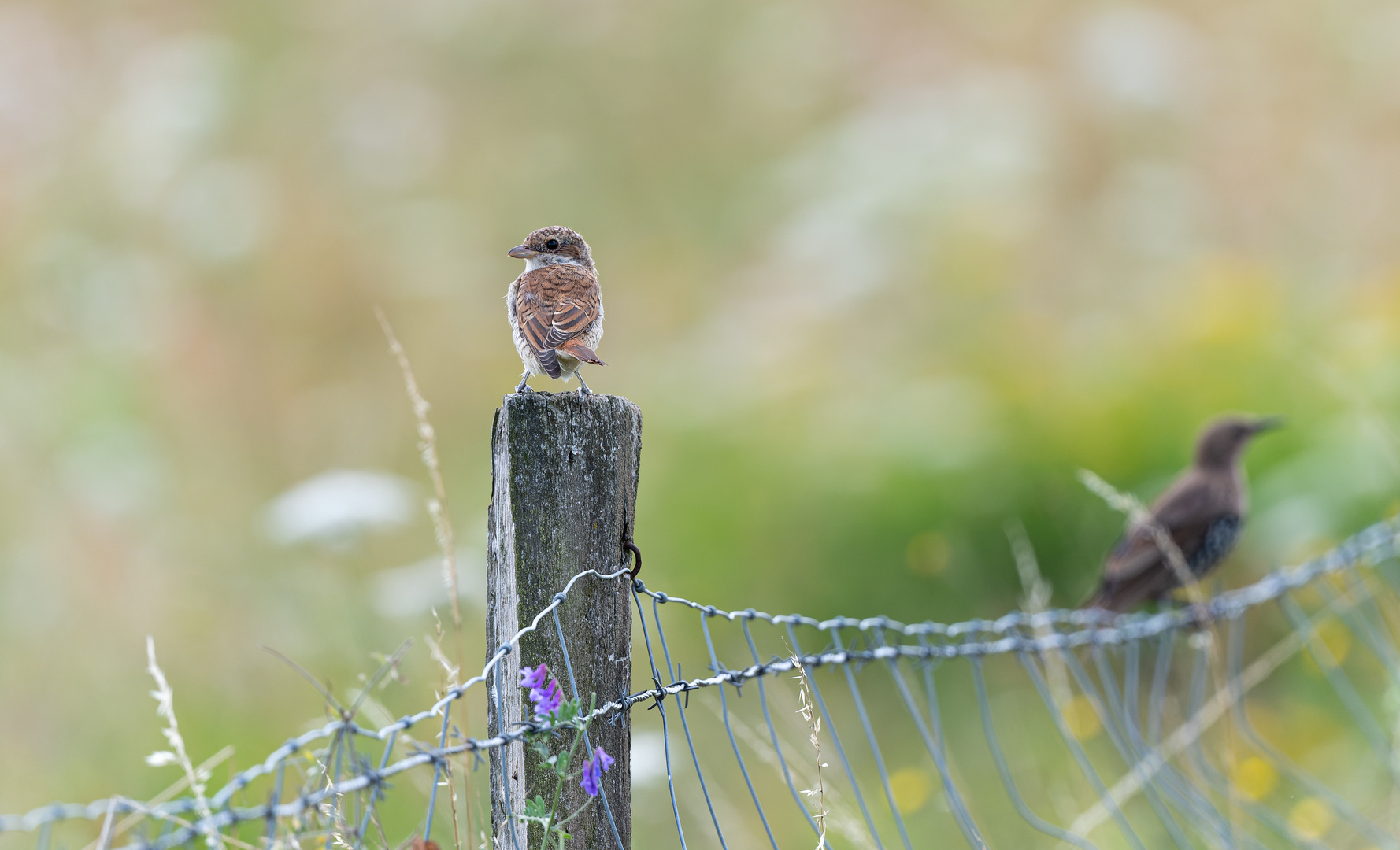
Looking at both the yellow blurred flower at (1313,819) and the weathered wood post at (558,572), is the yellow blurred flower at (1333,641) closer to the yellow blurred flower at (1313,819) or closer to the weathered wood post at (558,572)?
the yellow blurred flower at (1313,819)

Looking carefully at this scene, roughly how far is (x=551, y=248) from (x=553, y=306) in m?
0.68

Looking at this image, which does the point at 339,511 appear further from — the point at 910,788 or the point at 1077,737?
the point at 1077,737

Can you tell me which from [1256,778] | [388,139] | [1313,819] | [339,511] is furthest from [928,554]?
[388,139]

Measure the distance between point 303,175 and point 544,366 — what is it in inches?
311

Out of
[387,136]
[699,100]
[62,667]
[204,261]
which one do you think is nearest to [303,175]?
[387,136]

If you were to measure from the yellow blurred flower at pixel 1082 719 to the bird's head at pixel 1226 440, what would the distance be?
1.22 m

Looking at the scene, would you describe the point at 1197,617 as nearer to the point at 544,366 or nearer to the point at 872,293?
the point at 544,366

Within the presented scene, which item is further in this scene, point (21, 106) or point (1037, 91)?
point (1037, 91)

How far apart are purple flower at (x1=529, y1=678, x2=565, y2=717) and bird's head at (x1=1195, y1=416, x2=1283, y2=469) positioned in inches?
175

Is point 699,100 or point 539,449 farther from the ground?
point 699,100

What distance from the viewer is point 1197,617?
4320 mm

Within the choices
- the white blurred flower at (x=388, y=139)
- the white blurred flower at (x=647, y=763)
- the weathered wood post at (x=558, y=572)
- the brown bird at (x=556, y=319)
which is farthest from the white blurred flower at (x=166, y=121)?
the weathered wood post at (x=558, y=572)

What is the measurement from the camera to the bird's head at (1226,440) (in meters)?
5.36

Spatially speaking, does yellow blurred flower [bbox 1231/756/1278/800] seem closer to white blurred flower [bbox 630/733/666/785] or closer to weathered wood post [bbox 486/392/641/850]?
white blurred flower [bbox 630/733/666/785]
